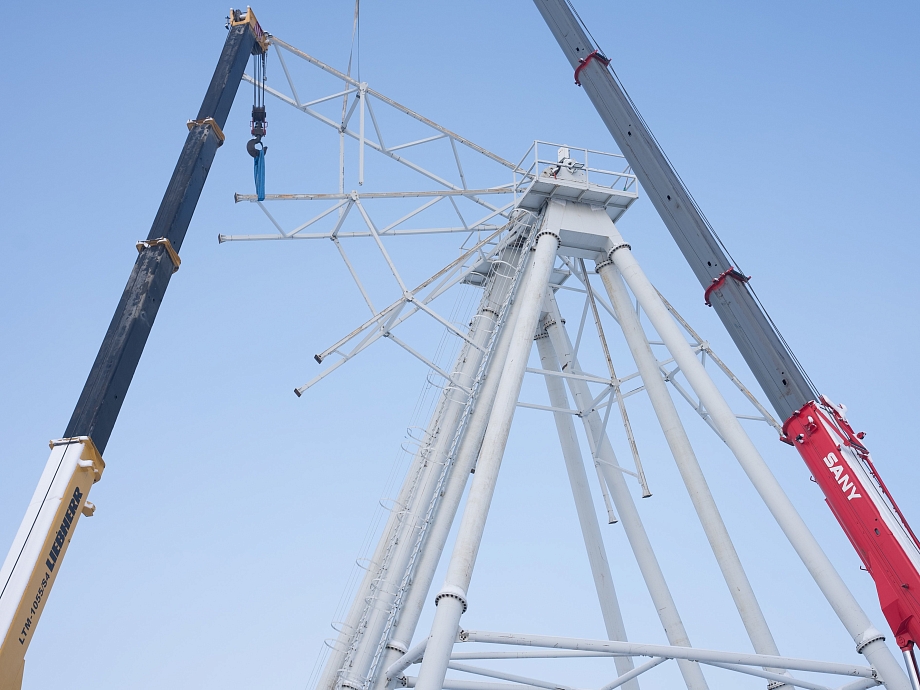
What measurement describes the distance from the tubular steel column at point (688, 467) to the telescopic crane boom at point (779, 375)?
2343mm

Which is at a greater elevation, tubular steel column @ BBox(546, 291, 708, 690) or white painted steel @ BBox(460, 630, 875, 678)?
tubular steel column @ BBox(546, 291, 708, 690)

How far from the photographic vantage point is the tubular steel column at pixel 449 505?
21438mm

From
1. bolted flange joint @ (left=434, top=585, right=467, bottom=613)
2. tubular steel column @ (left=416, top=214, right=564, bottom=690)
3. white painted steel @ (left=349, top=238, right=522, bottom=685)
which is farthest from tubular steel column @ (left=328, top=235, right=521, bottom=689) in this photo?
bolted flange joint @ (left=434, top=585, right=467, bottom=613)

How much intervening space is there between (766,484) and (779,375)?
228 centimetres

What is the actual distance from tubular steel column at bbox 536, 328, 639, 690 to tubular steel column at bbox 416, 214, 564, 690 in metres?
4.11

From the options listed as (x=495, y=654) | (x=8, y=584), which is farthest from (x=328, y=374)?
(x=8, y=584)

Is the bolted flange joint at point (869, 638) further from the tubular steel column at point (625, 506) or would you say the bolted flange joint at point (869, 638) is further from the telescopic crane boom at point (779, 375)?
the tubular steel column at point (625, 506)

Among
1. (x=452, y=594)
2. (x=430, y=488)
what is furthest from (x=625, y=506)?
(x=452, y=594)

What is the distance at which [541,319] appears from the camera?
2803 centimetres

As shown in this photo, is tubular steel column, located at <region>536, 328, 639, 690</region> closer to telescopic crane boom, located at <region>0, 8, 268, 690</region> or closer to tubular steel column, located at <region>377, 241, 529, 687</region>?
tubular steel column, located at <region>377, 241, 529, 687</region>

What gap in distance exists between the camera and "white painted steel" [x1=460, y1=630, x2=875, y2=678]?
18703 mm

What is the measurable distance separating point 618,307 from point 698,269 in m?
2.74

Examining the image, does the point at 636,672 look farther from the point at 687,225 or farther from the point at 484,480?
the point at 687,225

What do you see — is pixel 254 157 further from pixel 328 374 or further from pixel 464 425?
pixel 464 425
